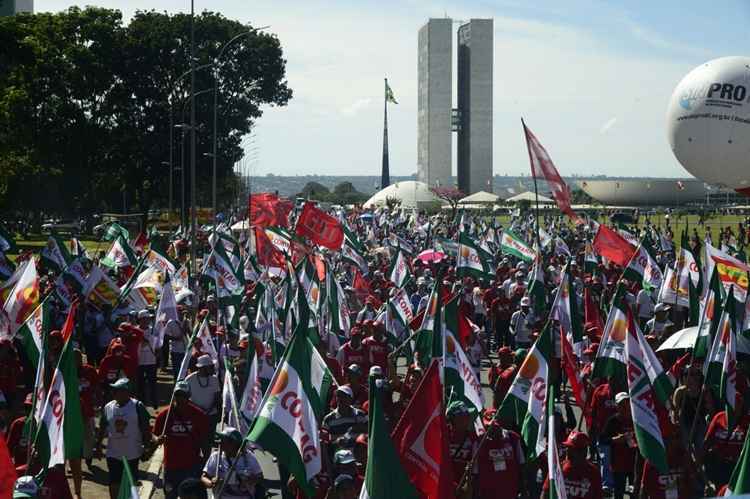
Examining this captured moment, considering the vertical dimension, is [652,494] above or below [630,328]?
below

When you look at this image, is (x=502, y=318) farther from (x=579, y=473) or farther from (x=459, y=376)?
(x=579, y=473)

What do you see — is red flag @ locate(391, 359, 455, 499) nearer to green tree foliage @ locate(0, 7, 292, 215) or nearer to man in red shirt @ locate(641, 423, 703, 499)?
man in red shirt @ locate(641, 423, 703, 499)

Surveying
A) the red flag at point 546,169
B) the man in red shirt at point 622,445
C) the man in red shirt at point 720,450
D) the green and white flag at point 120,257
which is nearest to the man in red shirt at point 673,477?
the man in red shirt at point 720,450

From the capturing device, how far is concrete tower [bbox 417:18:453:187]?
142 m

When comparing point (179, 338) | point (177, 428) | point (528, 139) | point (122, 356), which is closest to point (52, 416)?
point (177, 428)

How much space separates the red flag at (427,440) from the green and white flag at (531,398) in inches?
74.0

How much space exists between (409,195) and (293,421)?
4206 inches

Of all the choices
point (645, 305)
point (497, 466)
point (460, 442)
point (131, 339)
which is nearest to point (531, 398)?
point (460, 442)

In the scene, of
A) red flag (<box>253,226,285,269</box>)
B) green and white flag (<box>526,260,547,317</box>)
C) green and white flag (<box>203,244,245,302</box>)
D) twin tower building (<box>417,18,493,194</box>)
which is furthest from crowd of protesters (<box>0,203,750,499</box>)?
twin tower building (<box>417,18,493,194</box>)

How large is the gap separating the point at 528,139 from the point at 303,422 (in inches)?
433

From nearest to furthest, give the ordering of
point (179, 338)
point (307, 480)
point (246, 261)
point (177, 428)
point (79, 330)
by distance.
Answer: point (307, 480), point (177, 428), point (179, 338), point (79, 330), point (246, 261)

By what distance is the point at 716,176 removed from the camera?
48.6 meters

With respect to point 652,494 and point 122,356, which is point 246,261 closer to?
point 122,356

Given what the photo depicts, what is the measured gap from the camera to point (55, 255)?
69.7ft
